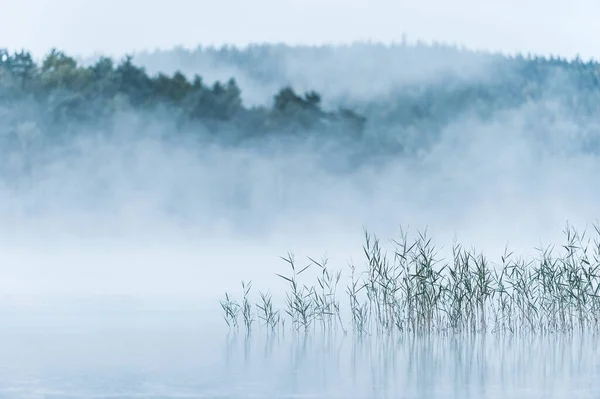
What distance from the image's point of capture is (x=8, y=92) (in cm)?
1531

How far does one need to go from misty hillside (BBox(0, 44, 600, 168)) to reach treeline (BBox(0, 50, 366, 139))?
0.01m

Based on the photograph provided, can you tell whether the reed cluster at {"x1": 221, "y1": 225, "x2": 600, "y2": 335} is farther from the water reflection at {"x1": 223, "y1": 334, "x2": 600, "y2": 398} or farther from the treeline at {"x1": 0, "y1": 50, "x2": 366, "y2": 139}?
the treeline at {"x1": 0, "y1": 50, "x2": 366, "y2": 139}

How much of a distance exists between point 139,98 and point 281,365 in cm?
1034

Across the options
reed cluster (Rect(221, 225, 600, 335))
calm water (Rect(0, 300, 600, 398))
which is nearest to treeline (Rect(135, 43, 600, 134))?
calm water (Rect(0, 300, 600, 398))

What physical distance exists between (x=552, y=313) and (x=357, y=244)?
807 centimetres

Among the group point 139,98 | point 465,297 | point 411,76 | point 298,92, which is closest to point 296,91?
point 298,92

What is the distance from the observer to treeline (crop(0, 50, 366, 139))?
15250 mm

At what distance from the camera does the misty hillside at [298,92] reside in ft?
49.6

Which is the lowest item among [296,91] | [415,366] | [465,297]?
[415,366]

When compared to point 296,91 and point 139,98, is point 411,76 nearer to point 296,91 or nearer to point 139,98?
point 296,91

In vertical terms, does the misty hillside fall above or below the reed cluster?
above

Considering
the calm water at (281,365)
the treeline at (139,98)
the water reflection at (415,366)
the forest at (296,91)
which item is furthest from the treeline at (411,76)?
the water reflection at (415,366)

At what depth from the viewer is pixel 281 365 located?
605 cm

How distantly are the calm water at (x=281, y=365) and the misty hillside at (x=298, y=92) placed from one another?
7.61 metres
